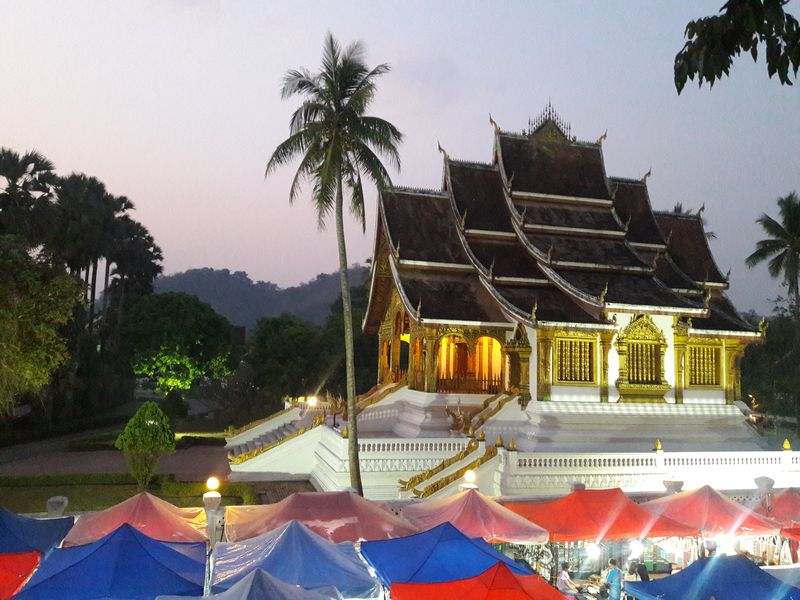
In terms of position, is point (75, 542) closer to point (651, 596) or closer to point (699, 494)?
point (651, 596)

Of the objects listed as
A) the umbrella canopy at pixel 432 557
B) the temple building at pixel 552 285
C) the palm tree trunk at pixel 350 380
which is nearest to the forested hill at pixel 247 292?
the temple building at pixel 552 285

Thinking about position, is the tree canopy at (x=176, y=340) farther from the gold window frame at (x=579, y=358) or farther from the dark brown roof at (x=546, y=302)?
the gold window frame at (x=579, y=358)

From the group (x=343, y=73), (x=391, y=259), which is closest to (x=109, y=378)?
(x=391, y=259)

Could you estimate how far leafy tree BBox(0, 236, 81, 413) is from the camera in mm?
14781

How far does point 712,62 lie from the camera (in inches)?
176

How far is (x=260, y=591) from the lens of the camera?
24.0ft

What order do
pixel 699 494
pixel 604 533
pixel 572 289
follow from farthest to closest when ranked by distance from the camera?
Answer: pixel 572 289, pixel 699 494, pixel 604 533

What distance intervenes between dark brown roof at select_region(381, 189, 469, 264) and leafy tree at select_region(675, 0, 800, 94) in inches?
738

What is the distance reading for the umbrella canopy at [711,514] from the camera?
40.4ft

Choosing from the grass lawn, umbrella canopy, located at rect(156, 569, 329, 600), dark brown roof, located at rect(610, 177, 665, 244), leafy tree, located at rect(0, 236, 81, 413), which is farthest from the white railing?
leafy tree, located at rect(0, 236, 81, 413)

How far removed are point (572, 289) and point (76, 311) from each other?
23.0 m

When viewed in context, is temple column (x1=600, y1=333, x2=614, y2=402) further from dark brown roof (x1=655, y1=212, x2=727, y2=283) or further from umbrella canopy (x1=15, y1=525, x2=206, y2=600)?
umbrella canopy (x1=15, y1=525, x2=206, y2=600)

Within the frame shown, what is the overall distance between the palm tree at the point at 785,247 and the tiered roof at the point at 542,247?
1211 centimetres

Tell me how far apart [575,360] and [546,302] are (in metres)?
2.15
